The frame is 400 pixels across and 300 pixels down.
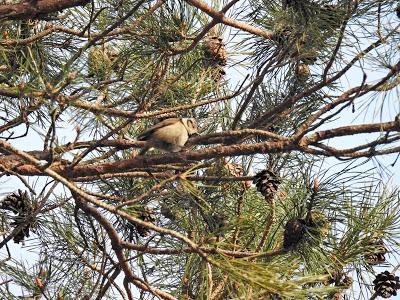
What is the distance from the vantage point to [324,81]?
219 cm

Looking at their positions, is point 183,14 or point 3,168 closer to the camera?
point 3,168

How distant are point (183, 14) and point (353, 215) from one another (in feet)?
3.16

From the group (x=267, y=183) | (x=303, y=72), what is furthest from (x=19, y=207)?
(x=303, y=72)

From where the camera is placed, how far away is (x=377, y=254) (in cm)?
275

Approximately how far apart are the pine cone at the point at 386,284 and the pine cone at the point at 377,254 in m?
0.08

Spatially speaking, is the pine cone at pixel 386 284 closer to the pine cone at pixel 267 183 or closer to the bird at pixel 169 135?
the pine cone at pixel 267 183

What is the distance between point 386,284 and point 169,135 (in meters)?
0.93

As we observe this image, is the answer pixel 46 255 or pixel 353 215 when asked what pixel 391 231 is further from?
pixel 46 255

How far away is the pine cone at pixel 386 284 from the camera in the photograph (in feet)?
8.65

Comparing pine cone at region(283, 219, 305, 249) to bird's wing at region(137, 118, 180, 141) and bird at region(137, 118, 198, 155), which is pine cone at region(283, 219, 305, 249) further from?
bird's wing at region(137, 118, 180, 141)

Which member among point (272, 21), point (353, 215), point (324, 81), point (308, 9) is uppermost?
point (272, 21)

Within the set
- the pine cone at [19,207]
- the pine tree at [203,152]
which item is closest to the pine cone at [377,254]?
the pine tree at [203,152]

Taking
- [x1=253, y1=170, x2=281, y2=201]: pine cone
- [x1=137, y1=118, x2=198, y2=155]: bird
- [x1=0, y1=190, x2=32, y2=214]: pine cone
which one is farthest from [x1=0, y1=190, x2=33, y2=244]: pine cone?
[x1=253, y1=170, x2=281, y2=201]: pine cone

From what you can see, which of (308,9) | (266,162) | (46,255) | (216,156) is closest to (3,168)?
(216,156)
